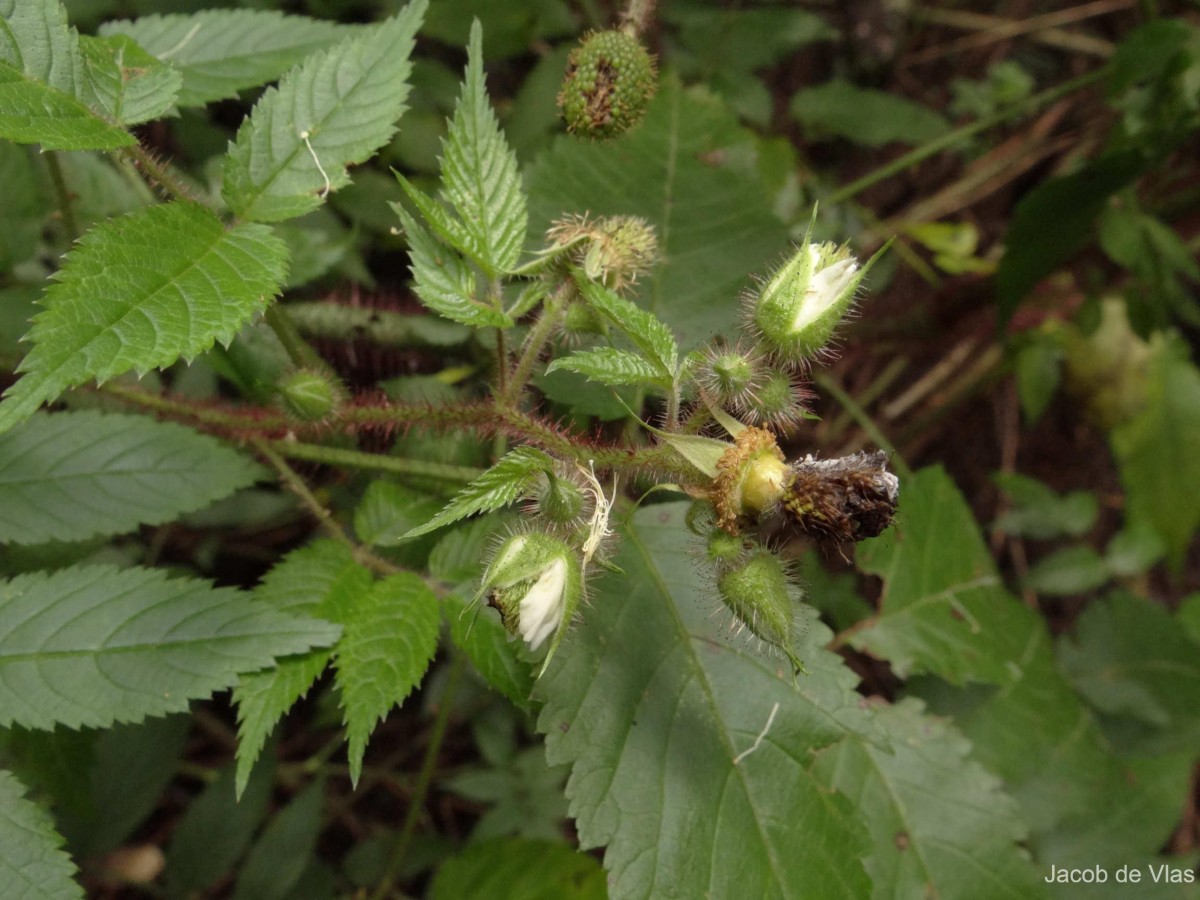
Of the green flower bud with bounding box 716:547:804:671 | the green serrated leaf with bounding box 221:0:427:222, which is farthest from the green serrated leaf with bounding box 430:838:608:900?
the green serrated leaf with bounding box 221:0:427:222

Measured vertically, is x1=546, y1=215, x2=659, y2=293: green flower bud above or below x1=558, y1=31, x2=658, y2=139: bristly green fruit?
below

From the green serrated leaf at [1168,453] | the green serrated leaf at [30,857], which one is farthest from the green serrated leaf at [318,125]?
the green serrated leaf at [1168,453]

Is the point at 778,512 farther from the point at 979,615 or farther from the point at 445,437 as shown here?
the point at 979,615

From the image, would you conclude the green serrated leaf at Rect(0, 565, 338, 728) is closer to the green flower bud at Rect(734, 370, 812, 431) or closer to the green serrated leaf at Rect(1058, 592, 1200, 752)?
the green flower bud at Rect(734, 370, 812, 431)

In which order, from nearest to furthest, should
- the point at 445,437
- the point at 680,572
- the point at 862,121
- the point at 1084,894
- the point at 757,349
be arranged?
1. the point at 757,349
2. the point at 680,572
3. the point at 445,437
4. the point at 1084,894
5. the point at 862,121

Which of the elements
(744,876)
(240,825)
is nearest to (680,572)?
(744,876)

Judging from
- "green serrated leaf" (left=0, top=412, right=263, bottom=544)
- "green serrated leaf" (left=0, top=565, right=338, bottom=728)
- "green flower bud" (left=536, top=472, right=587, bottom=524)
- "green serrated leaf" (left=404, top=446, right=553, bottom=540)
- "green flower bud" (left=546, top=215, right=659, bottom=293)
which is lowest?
"green serrated leaf" (left=0, top=565, right=338, bottom=728)

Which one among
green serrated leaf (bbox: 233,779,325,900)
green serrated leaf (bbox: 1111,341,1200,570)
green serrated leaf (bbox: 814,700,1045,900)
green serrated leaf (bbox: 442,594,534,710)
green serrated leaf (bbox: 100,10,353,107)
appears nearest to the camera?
green serrated leaf (bbox: 442,594,534,710)
